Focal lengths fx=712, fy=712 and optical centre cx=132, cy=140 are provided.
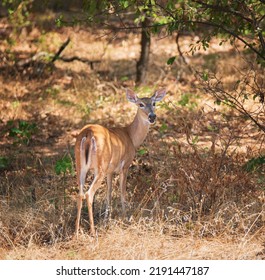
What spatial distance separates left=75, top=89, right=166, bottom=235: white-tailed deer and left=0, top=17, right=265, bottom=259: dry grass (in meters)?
0.34

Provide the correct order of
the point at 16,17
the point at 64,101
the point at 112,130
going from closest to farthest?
the point at 112,130
the point at 64,101
the point at 16,17

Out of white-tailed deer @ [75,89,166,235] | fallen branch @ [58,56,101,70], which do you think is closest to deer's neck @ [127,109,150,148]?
white-tailed deer @ [75,89,166,235]

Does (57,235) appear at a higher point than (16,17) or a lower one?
lower

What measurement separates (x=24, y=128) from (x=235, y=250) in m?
4.60

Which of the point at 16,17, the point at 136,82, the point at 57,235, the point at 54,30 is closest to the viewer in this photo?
the point at 57,235

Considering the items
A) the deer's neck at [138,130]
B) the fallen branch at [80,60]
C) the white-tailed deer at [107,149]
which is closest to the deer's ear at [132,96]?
the white-tailed deer at [107,149]

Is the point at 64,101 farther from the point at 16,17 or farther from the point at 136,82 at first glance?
the point at 16,17

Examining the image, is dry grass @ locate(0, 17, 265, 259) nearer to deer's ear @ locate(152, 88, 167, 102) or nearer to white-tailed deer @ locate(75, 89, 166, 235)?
white-tailed deer @ locate(75, 89, 166, 235)

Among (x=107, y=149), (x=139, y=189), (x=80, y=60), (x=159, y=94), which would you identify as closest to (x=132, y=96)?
(x=159, y=94)

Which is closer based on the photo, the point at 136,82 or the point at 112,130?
the point at 112,130

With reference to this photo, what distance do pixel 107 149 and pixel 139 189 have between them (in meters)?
1.23

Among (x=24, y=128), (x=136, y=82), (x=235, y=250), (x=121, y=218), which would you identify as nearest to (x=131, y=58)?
(x=136, y=82)

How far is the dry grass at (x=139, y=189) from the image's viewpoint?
267 inches

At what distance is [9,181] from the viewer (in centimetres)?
915
